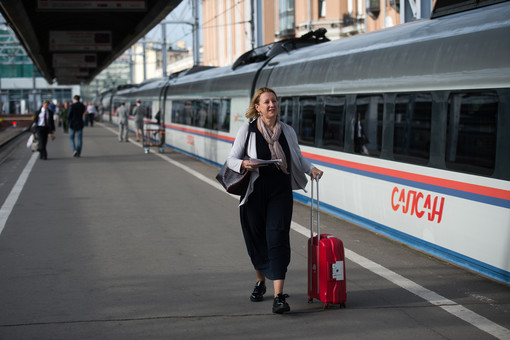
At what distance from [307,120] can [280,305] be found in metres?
6.35

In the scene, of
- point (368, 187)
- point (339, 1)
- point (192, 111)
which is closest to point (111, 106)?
point (339, 1)

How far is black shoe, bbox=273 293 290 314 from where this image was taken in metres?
5.53

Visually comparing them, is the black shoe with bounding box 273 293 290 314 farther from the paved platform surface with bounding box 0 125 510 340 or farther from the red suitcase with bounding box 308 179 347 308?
the red suitcase with bounding box 308 179 347 308

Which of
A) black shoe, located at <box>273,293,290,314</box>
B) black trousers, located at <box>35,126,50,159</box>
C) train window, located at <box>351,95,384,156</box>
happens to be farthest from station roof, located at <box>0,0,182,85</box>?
black shoe, located at <box>273,293,290,314</box>

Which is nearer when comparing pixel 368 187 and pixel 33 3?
pixel 368 187

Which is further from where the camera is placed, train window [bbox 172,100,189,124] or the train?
train window [bbox 172,100,189,124]

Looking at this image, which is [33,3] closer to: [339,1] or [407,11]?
[407,11]

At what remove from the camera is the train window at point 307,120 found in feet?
37.1

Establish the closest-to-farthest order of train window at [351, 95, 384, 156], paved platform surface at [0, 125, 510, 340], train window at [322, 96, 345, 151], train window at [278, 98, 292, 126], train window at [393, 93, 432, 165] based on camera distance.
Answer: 1. paved platform surface at [0, 125, 510, 340]
2. train window at [393, 93, 432, 165]
3. train window at [351, 95, 384, 156]
4. train window at [322, 96, 345, 151]
5. train window at [278, 98, 292, 126]

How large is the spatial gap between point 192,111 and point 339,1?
1513 centimetres

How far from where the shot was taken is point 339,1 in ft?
114

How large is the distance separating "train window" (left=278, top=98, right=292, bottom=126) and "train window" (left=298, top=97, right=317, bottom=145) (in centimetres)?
51

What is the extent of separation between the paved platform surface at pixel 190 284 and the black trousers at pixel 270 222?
366 mm

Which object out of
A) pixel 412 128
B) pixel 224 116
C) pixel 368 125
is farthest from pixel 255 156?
pixel 224 116
